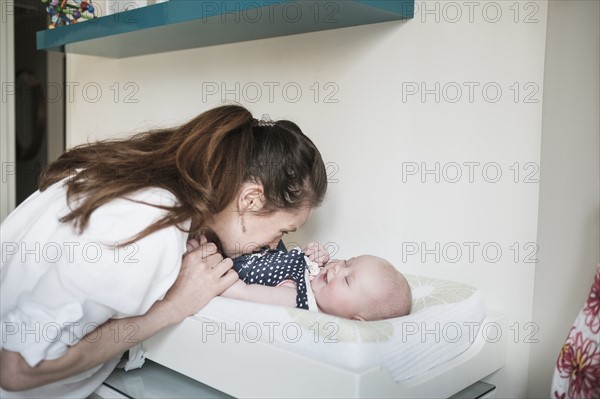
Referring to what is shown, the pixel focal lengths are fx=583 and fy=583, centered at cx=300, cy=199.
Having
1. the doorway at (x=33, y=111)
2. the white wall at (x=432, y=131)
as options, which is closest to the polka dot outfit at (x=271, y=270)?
the white wall at (x=432, y=131)

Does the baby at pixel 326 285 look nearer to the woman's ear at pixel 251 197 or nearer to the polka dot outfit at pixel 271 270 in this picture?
the polka dot outfit at pixel 271 270

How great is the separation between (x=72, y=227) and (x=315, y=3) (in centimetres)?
59

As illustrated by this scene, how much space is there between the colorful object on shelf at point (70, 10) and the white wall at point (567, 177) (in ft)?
3.89

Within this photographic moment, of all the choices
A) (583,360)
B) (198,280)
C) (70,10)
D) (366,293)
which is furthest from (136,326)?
(70,10)

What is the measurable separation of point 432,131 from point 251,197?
401 millimetres

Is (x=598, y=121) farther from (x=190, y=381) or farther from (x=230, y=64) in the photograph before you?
(x=230, y=64)

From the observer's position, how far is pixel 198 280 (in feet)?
3.22

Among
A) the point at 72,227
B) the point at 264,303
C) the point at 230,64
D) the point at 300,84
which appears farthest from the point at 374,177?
the point at 72,227

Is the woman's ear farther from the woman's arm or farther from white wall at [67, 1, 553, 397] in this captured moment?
white wall at [67, 1, 553, 397]

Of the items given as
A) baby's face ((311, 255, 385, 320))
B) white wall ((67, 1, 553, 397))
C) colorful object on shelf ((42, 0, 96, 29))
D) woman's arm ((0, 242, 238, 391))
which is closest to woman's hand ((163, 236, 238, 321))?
woman's arm ((0, 242, 238, 391))

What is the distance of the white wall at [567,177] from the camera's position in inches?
37.5

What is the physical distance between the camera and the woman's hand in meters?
0.96

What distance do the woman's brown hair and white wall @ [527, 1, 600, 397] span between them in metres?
0.42

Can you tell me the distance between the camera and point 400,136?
4.00 ft
